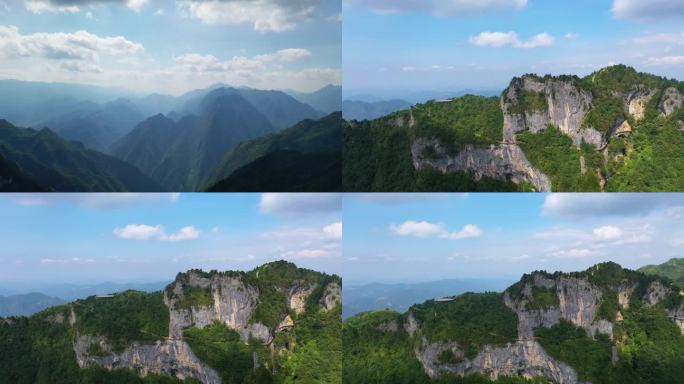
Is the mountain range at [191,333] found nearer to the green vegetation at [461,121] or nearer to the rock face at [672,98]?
the green vegetation at [461,121]

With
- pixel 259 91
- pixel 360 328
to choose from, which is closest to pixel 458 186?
pixel 360 328

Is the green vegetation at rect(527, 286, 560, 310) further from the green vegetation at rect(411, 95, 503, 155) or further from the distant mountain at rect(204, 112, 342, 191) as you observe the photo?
the distant mountain at rect(204, 112, 342, 191)

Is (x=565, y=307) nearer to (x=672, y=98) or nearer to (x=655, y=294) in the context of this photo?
(x=655, y=294)

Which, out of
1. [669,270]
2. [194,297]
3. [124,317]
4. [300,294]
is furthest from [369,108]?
[669,270]

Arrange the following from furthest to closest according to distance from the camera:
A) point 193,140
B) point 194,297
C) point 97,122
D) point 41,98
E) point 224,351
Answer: point 194,297, point 224,351, point 193,140, point 97,122, point 41,98

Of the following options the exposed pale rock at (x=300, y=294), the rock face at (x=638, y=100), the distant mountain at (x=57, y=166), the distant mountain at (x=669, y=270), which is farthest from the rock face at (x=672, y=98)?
the distant mountain at (x=57, y=166)

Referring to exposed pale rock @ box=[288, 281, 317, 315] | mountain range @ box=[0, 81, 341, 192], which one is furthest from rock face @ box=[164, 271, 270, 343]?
mountain range @ box=[0, 81, 341, 192]
